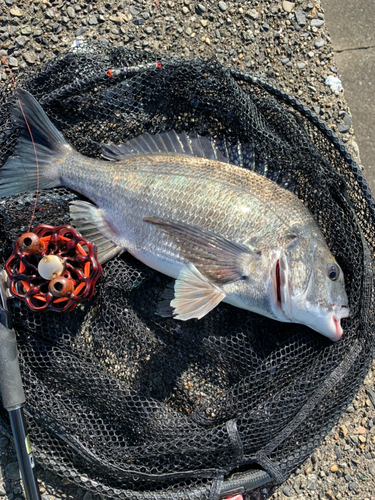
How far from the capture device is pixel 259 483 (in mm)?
2340

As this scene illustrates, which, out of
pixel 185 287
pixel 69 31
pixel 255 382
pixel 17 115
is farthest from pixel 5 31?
pixel 255 382

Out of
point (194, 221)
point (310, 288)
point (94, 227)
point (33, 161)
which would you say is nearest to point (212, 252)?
point (194, 221)

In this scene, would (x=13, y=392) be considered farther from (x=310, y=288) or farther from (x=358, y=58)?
(x=358, y=58)

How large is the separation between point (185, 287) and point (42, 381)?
3.59 feet

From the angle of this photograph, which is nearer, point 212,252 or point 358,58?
point 212,252

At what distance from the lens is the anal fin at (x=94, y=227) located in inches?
102

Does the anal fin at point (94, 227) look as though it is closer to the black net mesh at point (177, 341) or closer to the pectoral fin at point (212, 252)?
the black net mesh at point (177, 341)

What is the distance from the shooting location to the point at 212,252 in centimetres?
237

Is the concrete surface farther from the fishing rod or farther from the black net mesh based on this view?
the fishing rod

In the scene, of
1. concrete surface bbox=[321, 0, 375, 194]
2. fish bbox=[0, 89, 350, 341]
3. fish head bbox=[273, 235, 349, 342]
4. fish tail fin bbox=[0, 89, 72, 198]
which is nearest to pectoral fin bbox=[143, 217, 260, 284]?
fish bbox=[0, 89, 350, 341]

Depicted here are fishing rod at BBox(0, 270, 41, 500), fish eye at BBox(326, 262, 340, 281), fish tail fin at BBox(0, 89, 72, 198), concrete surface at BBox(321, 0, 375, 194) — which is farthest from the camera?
concrete surface at BBox(321, 0, 375, 194)

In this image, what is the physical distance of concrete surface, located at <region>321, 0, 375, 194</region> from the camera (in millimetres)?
3291

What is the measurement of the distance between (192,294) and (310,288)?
2.23 feet

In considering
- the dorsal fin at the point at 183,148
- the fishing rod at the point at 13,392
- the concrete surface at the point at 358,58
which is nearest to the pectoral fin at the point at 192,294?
the dorsal fin at the point at 183,148
